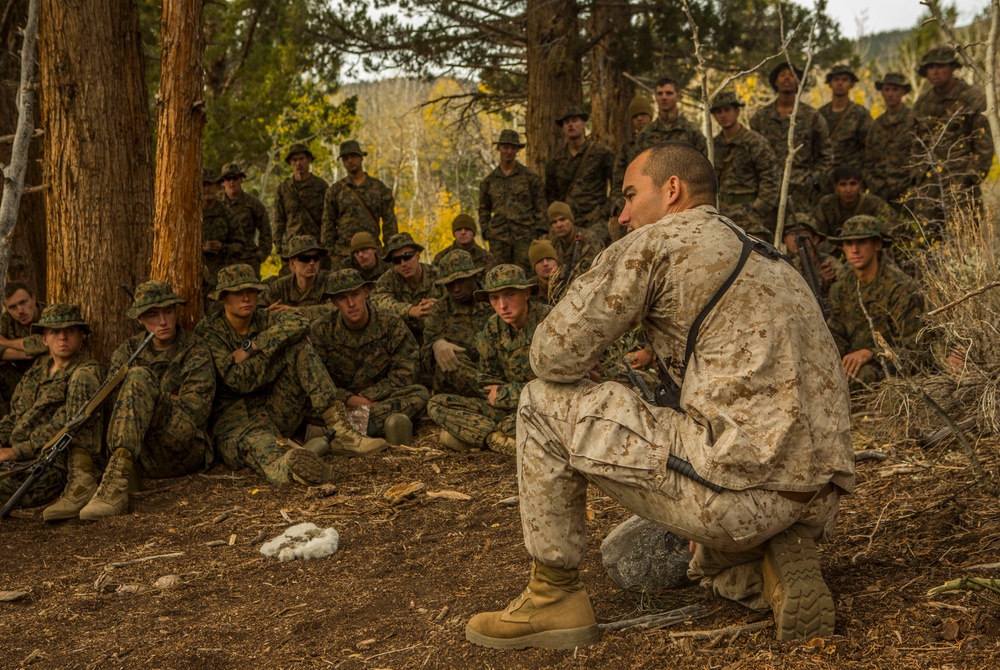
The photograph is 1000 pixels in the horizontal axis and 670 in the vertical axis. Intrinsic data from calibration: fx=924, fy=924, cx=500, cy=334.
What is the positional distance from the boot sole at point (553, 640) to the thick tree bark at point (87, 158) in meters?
4.71

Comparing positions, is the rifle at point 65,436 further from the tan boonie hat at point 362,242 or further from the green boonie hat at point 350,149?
the green boonie hat at point 350,149

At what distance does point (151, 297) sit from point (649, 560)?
424cm

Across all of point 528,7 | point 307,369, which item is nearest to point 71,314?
point 307,369

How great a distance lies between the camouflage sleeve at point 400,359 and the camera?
7949 millimetres

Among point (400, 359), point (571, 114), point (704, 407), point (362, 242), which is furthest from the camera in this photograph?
point (571, 114)

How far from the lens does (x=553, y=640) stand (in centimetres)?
313

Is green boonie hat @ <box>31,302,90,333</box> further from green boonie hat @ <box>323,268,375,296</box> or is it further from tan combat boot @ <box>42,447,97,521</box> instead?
green boonie hat @ <box>323,268,375,296</box>

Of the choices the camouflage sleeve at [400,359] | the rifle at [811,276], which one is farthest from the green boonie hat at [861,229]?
the camouflage sleeve at [400,359]

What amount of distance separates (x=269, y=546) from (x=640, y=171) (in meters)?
3.00

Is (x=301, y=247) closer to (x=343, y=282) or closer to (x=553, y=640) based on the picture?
(x=343, y=282)

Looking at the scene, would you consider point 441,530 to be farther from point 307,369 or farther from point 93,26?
point 93,26

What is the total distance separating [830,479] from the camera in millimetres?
2869

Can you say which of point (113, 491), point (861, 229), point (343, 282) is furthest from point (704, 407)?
point (343, 282)

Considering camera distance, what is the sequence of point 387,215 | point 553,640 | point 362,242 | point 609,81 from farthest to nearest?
point 609,81 < point 387,215 < point 362,242 < point 553,640
